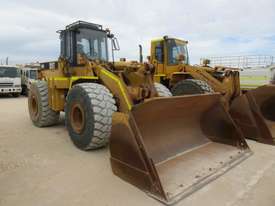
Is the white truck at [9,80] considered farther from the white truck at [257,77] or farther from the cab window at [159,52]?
the white truck at [257,77]

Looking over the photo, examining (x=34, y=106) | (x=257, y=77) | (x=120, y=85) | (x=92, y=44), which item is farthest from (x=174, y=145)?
(x=257, y=77)

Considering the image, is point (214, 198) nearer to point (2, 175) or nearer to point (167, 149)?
point (167, 149)

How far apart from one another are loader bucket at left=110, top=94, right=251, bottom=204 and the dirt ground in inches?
4.9

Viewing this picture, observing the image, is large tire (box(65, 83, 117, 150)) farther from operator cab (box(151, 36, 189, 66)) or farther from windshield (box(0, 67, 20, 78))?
windshield (box(0, 67, 20, 78))

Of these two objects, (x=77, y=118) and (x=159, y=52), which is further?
(x=159, y=52)

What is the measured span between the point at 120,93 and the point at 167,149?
122cm

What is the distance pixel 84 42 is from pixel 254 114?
380 centimetres

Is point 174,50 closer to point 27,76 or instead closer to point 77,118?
point 77,118

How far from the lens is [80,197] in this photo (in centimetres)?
276

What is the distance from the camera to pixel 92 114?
12.8 ft

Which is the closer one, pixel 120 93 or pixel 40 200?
pixel 40 200

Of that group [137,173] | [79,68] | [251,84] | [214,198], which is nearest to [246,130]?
[214,198]

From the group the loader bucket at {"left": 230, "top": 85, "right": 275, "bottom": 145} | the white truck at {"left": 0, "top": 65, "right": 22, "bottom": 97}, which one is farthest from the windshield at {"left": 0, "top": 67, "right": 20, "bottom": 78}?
the loader bucket at {"left": 230, "top": 85, "right": 275, "bottom": 145}

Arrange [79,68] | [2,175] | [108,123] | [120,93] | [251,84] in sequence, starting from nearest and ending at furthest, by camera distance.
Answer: [2,175]
[108,123]
[120,93]
[79,68]
[251,84]
